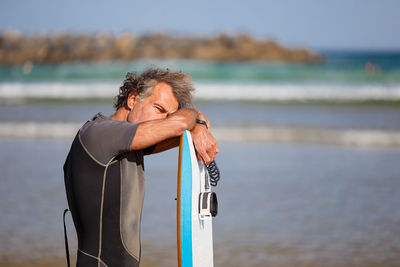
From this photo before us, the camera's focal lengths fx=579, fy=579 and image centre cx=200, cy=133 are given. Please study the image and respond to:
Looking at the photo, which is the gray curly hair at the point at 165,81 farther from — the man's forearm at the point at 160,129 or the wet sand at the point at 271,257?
the wet sand at the point at 271,257

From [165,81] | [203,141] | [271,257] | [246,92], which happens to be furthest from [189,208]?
[246,92]

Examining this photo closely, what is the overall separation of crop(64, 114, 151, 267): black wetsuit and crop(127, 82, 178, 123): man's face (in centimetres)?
13

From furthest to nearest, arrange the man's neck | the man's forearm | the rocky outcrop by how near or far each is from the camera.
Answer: the rocky outcrop, the man's neck, the man's forearm

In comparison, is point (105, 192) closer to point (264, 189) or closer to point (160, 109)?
point (160, 109)

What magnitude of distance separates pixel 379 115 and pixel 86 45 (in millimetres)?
43917

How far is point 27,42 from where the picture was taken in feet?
177

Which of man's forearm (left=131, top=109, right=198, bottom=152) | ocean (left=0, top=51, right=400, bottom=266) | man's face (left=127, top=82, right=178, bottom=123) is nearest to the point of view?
man's forearm (left=131, top=109, right=198, bottom=152)

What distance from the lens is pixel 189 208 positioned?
7.36 feet

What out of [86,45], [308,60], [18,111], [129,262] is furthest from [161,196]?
[308,60]

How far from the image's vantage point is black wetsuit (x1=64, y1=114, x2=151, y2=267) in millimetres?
2047

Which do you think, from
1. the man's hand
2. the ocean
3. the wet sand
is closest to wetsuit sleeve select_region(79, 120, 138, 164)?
the man's hand

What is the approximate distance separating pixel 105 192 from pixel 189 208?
0.34 metres

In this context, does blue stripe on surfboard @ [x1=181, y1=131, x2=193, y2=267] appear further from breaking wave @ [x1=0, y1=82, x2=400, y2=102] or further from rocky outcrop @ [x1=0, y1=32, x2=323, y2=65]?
rocky outcrop @ [x1=0, y1=32, x2=323, y2=65]

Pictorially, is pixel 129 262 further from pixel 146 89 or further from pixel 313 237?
pixel 313 237
